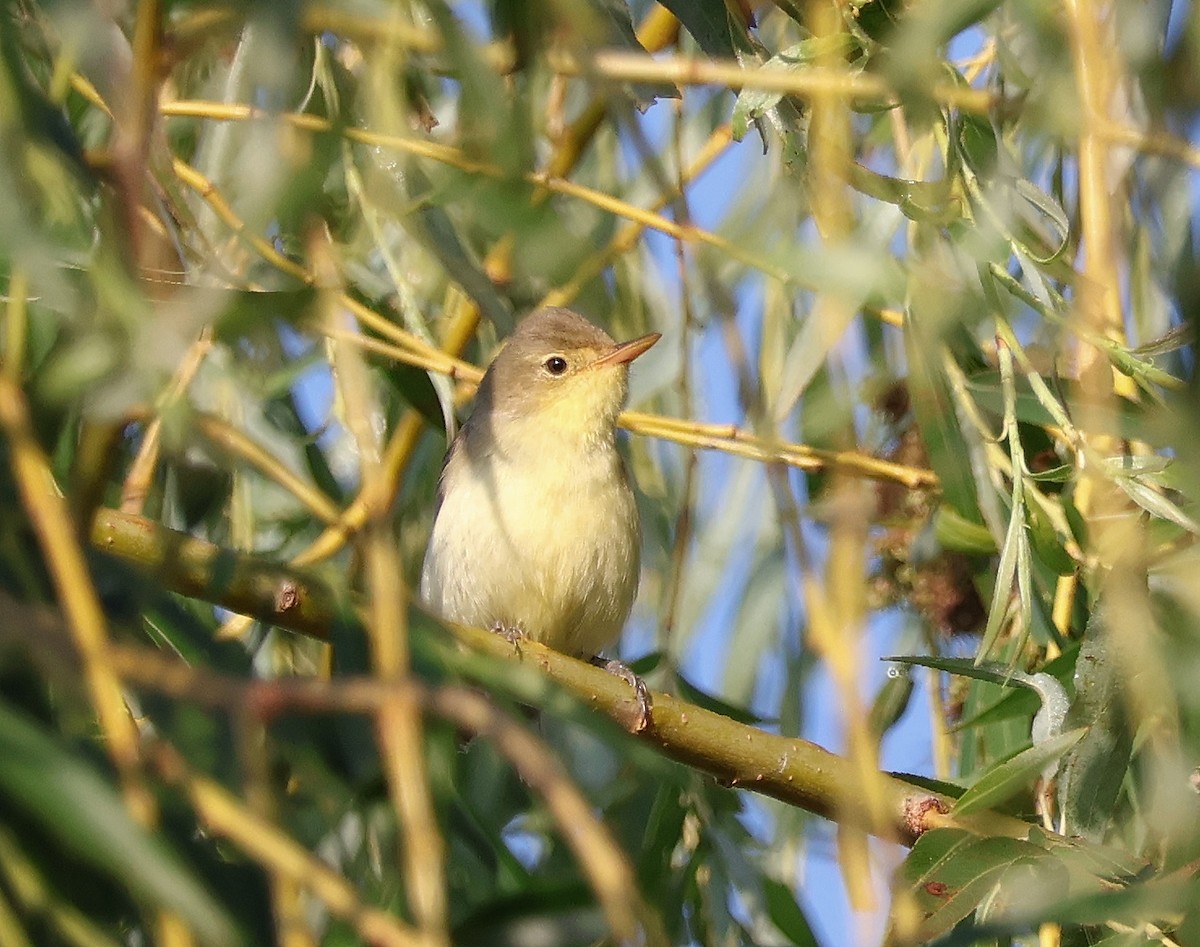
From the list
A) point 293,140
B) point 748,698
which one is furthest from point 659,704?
point 293,140

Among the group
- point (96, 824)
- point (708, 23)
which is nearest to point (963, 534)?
point (708, 23)

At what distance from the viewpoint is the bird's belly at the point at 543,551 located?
13.6ft

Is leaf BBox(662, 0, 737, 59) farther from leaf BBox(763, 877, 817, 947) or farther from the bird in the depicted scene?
the bird

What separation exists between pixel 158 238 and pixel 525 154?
0.36 metres

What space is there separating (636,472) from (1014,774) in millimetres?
1998

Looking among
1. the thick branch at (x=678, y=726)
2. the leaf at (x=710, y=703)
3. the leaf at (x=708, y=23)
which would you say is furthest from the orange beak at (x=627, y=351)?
→ the leaf at (x=708, y=23)

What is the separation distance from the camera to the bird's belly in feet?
13.6

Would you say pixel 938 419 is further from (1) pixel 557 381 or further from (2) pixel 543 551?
(1) pixel 557 381

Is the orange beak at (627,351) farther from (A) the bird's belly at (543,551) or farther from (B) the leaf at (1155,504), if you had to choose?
(B) the leaf at (1155,504)

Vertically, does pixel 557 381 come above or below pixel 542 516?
above

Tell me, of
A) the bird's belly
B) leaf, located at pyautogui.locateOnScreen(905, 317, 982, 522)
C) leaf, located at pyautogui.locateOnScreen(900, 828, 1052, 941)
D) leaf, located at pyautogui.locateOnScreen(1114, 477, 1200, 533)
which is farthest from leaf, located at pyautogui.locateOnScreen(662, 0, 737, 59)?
the bird's belly

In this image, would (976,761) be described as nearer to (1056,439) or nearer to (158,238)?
(1056,439)

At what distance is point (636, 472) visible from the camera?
420 centimetres

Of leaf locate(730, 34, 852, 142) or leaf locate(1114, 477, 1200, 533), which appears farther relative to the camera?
leaf locate(1114, 477, 1200, 533)
